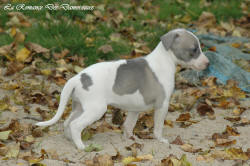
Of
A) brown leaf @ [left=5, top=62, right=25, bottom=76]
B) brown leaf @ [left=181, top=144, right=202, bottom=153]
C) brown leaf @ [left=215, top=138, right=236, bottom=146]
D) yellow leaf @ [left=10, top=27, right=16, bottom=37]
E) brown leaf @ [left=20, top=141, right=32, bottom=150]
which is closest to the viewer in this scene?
brown leaf @ [left=20, top=141, right=32, bottom=150]

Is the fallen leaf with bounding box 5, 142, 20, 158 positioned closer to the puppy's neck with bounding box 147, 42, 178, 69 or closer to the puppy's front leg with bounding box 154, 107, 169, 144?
the puppy's front leg with bounding box 154, 107, 169, 144

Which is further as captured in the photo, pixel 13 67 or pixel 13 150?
pixel 13 67

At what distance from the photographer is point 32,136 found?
379 cm

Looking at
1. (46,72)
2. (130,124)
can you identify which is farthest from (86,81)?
(46,72)

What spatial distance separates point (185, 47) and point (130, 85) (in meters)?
0.58

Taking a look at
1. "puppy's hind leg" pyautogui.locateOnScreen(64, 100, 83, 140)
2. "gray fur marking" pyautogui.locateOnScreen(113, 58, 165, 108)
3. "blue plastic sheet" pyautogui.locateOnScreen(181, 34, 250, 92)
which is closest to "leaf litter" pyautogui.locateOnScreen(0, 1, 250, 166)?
"blue plastic sheet" pyautogui.locateOnScreen(181, 34, 250, 92)

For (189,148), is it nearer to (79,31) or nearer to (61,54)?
(61,54)

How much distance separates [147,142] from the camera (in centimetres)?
383

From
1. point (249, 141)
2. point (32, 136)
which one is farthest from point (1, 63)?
point (249, 141)

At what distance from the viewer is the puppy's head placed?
12.3ft

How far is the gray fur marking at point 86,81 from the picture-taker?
3.51 metres

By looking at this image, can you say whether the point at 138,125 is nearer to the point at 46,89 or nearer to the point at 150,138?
the point at 150,138

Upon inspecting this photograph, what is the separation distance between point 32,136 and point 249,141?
1880 mm

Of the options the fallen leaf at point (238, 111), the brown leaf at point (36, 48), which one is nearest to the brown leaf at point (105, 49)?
the brown leaf at point (36, 48)
